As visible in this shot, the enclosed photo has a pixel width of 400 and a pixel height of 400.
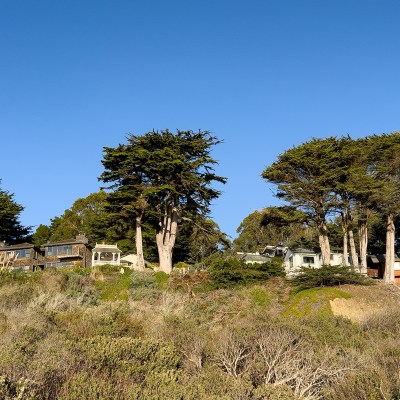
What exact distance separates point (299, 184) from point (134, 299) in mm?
15862

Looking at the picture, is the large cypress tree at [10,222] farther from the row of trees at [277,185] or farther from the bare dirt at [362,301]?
the bare dirt at [362,301]

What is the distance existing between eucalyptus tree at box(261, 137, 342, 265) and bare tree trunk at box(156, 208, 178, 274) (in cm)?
844

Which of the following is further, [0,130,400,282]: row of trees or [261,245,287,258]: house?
[261,245,287,258]: house

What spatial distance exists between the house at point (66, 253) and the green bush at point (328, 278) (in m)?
25.9

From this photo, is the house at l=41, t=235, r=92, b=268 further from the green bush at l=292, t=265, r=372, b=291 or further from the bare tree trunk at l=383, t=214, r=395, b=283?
the bare tree trunk at l=383, t=214, r=395, b=283

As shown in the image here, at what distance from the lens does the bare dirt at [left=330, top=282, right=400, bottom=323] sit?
24453 millimetres

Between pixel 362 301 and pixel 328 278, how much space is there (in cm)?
237

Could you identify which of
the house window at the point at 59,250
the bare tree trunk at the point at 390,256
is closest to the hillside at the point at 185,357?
the bare tree trunk at the point at 390,256

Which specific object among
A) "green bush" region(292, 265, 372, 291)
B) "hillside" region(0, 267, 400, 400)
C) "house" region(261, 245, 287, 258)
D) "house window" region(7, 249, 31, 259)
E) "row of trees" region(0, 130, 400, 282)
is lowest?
"hillside" region(0, 267, 400, 400)

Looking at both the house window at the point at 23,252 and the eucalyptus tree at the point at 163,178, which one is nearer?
the eucalyptus tree at the point at 163,178

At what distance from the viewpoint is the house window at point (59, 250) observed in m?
46.8

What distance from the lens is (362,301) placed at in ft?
84.8

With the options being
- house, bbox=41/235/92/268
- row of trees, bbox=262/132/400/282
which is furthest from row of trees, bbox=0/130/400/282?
house, bbox=41/235/92/268

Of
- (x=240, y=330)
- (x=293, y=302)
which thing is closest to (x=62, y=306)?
(x=240, y=330)
